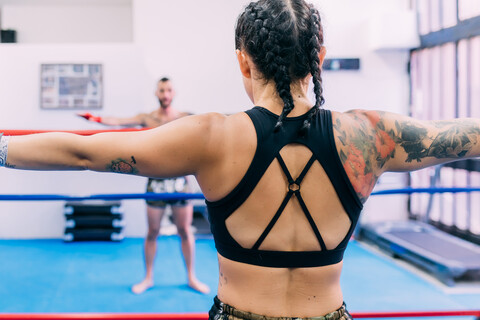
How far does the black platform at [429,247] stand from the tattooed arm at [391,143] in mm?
3092

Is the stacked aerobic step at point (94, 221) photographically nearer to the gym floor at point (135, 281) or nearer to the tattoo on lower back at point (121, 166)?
the gym floor at point (135, 281)

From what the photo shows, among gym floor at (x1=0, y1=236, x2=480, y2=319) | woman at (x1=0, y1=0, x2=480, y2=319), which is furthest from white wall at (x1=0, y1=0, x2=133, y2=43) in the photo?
woman at (x1=0, y1=0, x2=480, y2=319)

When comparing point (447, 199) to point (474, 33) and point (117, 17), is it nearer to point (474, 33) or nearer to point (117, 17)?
point (474, 33)

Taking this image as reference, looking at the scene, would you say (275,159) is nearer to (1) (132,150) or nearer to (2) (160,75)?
(1) (132,150)

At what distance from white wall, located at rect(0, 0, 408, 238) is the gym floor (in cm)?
47

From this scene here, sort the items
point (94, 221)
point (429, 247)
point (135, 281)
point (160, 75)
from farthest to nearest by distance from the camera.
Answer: point (160, 75) < point (94, 221) < point (429, 247) < point (135, 281)

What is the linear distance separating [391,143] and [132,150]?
0.52 m

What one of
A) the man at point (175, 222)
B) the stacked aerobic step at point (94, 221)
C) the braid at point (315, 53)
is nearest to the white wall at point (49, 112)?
the stacked aerobic step at point (94, 221)

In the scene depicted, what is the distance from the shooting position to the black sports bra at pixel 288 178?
87cm

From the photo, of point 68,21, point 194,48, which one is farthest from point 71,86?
point 68,21

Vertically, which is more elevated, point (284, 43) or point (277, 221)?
point (284, 43)

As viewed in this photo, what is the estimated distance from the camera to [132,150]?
0.85 m

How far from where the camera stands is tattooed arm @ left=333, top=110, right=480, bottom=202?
0.92 meters

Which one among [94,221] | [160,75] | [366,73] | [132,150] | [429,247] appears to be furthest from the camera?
[366,73]
